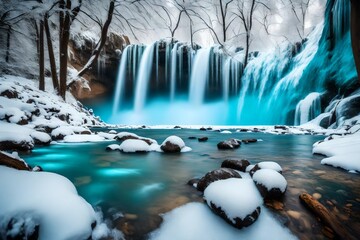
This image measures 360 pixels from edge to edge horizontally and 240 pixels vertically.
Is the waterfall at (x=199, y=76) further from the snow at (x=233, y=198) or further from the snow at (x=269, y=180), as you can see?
the snow at (x=233, y=198)

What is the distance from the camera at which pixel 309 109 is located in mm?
15242

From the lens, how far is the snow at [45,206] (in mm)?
1178

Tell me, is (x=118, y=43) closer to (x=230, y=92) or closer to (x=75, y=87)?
(x=75, y=87)

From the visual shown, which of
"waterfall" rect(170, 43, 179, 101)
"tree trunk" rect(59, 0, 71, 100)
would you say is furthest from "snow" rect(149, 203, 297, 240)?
"waterfall" rect(170, 43, 179, 101)

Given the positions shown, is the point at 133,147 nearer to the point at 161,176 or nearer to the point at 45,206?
the point at 161,176

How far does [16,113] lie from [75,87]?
18825 mm

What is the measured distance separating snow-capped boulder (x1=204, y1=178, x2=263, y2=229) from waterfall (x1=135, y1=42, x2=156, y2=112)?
26.6 meters

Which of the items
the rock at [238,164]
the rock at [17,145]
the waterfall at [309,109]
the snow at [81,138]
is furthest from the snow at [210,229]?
the waterfall at [309,109]

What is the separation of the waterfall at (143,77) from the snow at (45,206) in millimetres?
26562

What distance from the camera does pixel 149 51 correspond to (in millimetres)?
26516

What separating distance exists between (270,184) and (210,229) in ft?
2.48

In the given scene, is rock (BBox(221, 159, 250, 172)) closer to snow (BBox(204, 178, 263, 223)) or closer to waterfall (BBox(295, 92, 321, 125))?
snow (BBox(204, 178, 263, 223))

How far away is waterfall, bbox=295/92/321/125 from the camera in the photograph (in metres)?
14.9

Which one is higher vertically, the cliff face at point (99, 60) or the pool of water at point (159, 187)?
the cliff face at point (99, 60)
